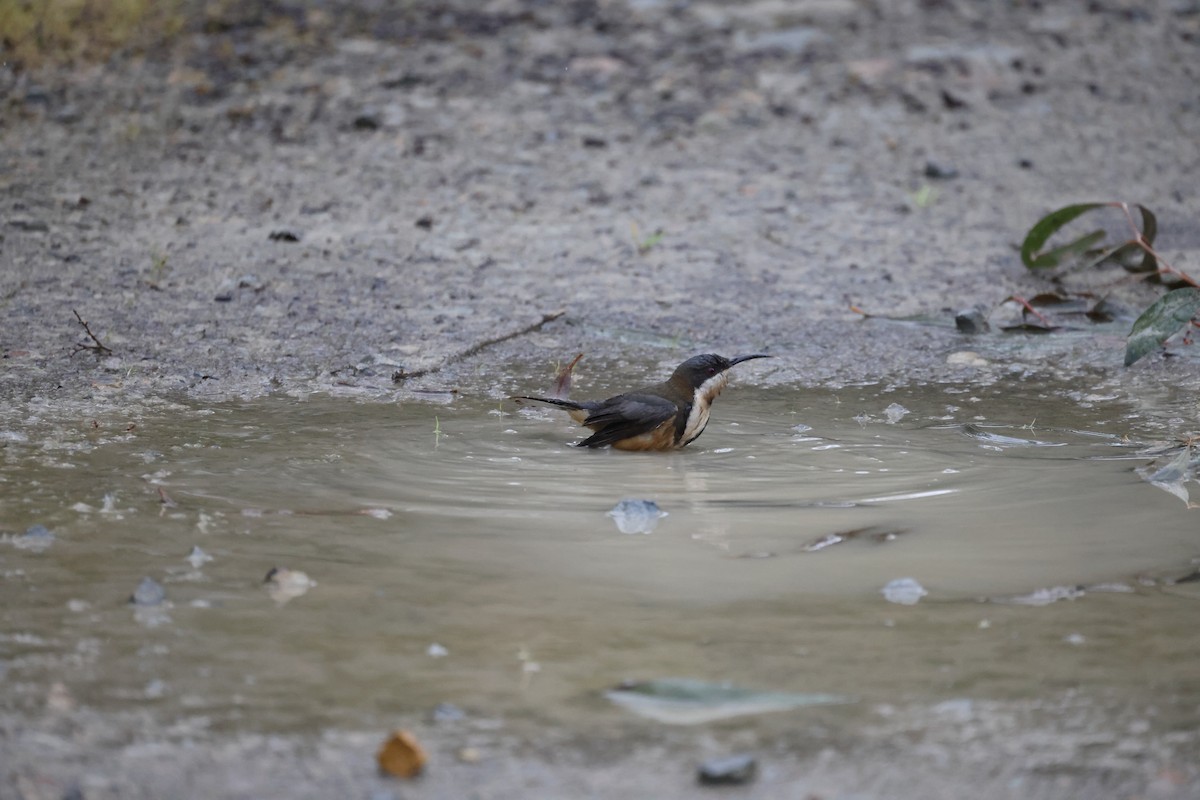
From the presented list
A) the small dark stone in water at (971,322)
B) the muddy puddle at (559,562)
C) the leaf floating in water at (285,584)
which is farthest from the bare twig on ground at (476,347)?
the leaf floating in water at (285,584)

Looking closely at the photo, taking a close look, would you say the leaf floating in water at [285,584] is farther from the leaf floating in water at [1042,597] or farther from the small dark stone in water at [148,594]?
the leaf floating in water at [1042,597]

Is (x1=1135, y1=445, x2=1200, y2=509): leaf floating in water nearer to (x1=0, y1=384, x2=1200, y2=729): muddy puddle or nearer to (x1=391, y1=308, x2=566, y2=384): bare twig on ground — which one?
(x1=0, y1=384, x2=1200, y2=729): muddy puddle

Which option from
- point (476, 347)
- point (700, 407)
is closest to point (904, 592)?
point (700, 407)

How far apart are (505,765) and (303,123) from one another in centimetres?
717

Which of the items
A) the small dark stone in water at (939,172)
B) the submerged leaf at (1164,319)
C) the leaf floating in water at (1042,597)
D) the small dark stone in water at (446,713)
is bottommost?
the small dark stone in water at (446,713)

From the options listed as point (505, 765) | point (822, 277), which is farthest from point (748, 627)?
point (822, 277)

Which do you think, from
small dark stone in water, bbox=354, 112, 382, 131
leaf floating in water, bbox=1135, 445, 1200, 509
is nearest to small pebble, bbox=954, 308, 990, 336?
leaf floating in water, bbox=1135, 445, 1200, 509

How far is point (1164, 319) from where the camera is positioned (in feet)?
16.6

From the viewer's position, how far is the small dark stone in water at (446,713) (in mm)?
2521

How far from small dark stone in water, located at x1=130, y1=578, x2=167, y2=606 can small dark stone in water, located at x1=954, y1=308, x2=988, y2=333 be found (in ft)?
13.1

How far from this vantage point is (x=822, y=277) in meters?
6.76

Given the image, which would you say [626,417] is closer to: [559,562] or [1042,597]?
[559,562]

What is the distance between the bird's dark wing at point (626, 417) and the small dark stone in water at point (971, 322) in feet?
6.45

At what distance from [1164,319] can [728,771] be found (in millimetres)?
3484
